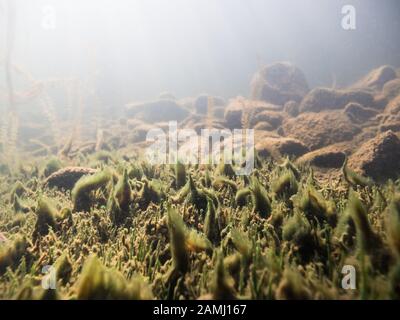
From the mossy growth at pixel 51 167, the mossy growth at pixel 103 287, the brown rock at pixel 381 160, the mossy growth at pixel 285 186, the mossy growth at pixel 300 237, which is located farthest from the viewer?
the mossy growth at pixel 51 167

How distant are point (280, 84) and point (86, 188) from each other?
15.2 m

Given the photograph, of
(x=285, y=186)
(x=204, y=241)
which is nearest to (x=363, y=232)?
(x=204, y=241)

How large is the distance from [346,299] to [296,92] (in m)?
16.5

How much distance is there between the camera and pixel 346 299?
2086 millimetres

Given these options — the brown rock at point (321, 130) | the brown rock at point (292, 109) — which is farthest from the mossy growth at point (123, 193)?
the brown rock at point (292, 109)

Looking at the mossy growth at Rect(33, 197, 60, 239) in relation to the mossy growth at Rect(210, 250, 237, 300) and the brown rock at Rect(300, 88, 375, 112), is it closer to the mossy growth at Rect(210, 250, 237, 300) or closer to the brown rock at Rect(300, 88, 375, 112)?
the mossy growth at Rect(210, 250, 237, 300)

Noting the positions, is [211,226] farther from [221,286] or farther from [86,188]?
[86,188]

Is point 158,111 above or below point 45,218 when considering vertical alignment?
above

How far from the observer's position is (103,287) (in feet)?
7.50

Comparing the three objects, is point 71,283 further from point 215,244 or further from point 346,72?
point 346,72

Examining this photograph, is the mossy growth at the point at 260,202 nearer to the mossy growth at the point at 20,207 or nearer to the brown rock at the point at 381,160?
the brown rock at the point at 381,160

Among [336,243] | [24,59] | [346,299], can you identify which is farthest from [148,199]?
[24,59]

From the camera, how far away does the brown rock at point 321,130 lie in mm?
7570

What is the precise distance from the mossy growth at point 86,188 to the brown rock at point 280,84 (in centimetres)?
1263
